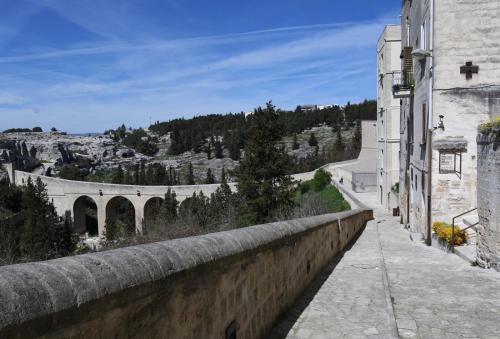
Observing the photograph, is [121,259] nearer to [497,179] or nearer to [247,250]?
[247,250]

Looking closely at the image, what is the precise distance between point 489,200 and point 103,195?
5644 centimetres

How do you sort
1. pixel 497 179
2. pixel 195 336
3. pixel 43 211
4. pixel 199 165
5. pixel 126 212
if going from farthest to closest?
pixel 199 165, pixel 126 212, pixel 43 211, pixel 497 179, pixel 195 336

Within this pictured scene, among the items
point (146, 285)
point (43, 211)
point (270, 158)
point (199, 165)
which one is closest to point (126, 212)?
point (43, 211)

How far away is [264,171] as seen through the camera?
38875 millimetres

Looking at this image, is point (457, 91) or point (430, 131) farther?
point (430, 131)

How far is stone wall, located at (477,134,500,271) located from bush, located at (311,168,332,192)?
37.2 meters

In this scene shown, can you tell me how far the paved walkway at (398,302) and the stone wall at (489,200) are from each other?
356 millimetres

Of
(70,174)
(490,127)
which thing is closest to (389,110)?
(490,127)

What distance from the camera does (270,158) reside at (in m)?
39.8

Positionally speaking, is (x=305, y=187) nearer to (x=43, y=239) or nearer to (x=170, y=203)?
(x=170, y=203)

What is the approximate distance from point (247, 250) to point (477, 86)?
12329 millimetres

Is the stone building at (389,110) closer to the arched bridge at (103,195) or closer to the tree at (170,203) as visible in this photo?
the tree at (170,203)

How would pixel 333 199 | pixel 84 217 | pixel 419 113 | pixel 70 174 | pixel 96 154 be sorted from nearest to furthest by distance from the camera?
1. pixel 419 113
2. pixel 333 199
3. pixel 84 217
4. pixel 70 174
5. pixel 96 154

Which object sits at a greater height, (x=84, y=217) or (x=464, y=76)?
(x=464, y=76)
